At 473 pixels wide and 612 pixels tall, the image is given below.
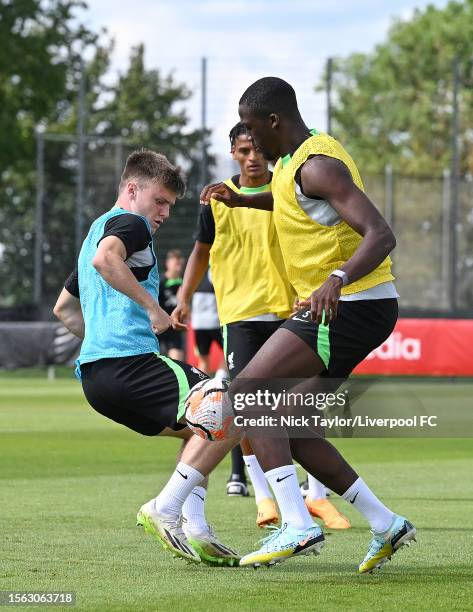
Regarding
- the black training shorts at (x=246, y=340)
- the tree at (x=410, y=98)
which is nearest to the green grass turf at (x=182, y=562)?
the black training shorts at (x=246, y=340)

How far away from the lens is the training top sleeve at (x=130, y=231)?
6.50 meters

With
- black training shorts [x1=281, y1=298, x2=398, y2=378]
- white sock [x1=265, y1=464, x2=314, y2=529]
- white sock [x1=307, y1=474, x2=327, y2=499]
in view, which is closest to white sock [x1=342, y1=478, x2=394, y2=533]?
white sock [x1=265, y1=464, x2=314, y2=529]

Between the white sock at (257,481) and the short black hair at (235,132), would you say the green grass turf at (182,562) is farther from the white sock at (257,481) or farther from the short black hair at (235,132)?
the short black hair at (235,132)

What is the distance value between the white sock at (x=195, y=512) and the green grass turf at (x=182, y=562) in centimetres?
19

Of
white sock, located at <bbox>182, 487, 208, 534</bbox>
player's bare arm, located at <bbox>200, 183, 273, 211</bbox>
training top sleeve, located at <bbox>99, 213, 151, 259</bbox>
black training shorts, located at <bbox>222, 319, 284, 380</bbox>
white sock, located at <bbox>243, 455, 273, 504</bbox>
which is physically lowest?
white sock, located at <bbox>243, 455, 273, 504</bbox>

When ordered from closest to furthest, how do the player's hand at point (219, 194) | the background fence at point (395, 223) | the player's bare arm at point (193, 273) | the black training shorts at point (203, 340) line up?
the player's hand at point (219, 194)
the player's bare arm at point (193, 273)
the black training shorts at point (203, 340)
the background fence at point (395, 223)

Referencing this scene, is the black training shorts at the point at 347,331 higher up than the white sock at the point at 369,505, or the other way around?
the black training shorts at the point at 347,331

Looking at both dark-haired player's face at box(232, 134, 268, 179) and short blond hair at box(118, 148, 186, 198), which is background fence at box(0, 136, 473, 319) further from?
short blond hair at box(118, 148, 186, 198)

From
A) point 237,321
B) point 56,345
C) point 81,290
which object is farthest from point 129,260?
point 56,345

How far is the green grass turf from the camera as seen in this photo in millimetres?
5914

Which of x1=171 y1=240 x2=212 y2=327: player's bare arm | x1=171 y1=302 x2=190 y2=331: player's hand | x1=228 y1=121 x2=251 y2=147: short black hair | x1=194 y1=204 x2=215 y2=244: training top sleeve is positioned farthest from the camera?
x1=194 y1=204 x2=215 y2=244: training top sleeve

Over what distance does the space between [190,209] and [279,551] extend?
29.2 meters

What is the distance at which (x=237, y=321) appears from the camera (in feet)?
29.4

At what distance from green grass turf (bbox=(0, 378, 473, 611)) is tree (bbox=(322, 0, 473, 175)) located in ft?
192
